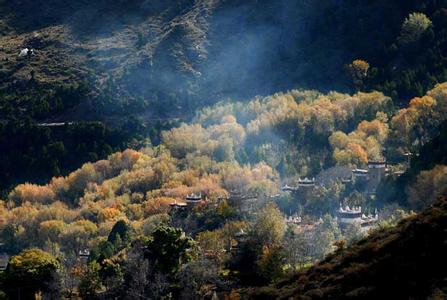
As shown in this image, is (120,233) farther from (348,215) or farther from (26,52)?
(26,52)

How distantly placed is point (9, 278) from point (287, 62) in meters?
75.1

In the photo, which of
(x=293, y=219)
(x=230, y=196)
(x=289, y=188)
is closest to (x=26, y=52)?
(x=289, y=188)

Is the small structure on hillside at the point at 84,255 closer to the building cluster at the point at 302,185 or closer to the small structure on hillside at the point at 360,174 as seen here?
the building cluster at the point at 302,185

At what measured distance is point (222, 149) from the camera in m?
127

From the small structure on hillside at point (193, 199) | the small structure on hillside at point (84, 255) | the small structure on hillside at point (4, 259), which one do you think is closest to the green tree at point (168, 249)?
the small structure on hillside at point (84, 255)

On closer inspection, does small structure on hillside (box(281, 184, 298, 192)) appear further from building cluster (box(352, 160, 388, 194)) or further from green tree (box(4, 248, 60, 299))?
green tree (box(4, 248, 60, 299))

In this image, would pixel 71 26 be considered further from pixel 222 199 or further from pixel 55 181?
pixel 222 199

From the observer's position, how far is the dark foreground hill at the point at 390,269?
53000 millimetres

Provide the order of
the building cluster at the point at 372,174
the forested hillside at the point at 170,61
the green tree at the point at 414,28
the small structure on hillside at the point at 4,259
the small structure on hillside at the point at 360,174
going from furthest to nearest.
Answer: the green tree at the point at 414,28
the forested hillside at the point at 170,61
the small structure on hillside at the point at 360,174
the building cluster at the point at 372,174
the small structure on hillside at the point at 4,259

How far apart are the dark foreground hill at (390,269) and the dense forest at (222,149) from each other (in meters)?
0.12

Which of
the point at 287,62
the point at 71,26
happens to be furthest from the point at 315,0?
the point at 71,26

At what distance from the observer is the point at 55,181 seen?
128 metres

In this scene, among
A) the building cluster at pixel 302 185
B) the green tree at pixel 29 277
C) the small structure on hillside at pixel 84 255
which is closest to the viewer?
the green tree at pixel 29 277

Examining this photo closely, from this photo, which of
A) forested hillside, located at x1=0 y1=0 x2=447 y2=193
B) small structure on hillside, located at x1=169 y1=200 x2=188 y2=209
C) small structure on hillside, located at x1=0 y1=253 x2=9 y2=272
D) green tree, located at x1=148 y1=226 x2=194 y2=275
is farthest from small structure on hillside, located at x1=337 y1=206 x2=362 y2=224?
forested hillside, located at x1=0 y1=0 x2=447 y2=193
